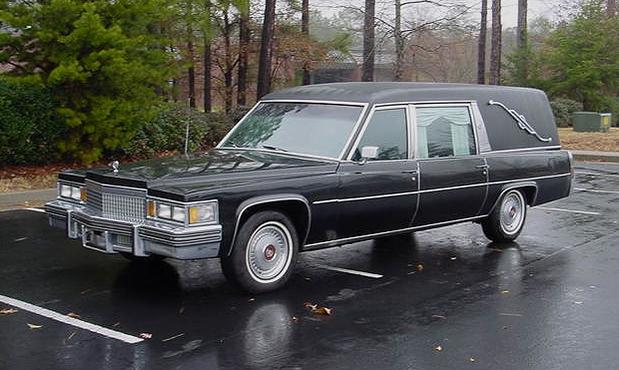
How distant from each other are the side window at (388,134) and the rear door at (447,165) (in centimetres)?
18

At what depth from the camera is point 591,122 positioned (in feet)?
89.8

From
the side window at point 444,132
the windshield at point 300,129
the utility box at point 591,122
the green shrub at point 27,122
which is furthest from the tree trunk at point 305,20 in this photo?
the windshield at point 300,129

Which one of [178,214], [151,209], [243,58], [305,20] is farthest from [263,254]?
[305,20]

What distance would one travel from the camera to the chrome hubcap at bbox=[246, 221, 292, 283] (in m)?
6.79

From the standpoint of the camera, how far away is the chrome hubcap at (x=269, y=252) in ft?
22.3

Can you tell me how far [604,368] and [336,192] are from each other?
2.83 m

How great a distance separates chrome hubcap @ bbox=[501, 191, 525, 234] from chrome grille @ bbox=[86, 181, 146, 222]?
448 centimetres

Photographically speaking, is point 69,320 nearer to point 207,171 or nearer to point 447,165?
point 207,171

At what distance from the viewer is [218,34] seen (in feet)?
75.5

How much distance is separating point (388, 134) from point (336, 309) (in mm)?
2147

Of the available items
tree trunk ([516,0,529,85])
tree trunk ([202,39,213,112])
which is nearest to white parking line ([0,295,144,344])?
tree trunk ([202,39,213,112])

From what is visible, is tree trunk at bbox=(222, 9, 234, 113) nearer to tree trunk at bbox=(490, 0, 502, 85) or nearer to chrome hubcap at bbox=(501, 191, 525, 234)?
tree trunk at bbox=(490, 0, 502, 85)

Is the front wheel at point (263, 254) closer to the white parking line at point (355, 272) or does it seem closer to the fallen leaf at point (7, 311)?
the white parking line at point (355, 272)

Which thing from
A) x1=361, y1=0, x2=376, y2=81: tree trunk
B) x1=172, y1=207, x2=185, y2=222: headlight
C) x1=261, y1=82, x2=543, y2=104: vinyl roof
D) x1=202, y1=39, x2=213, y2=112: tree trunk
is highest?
x1=361, y1=0, x2=376, y2=81: tree trunk
